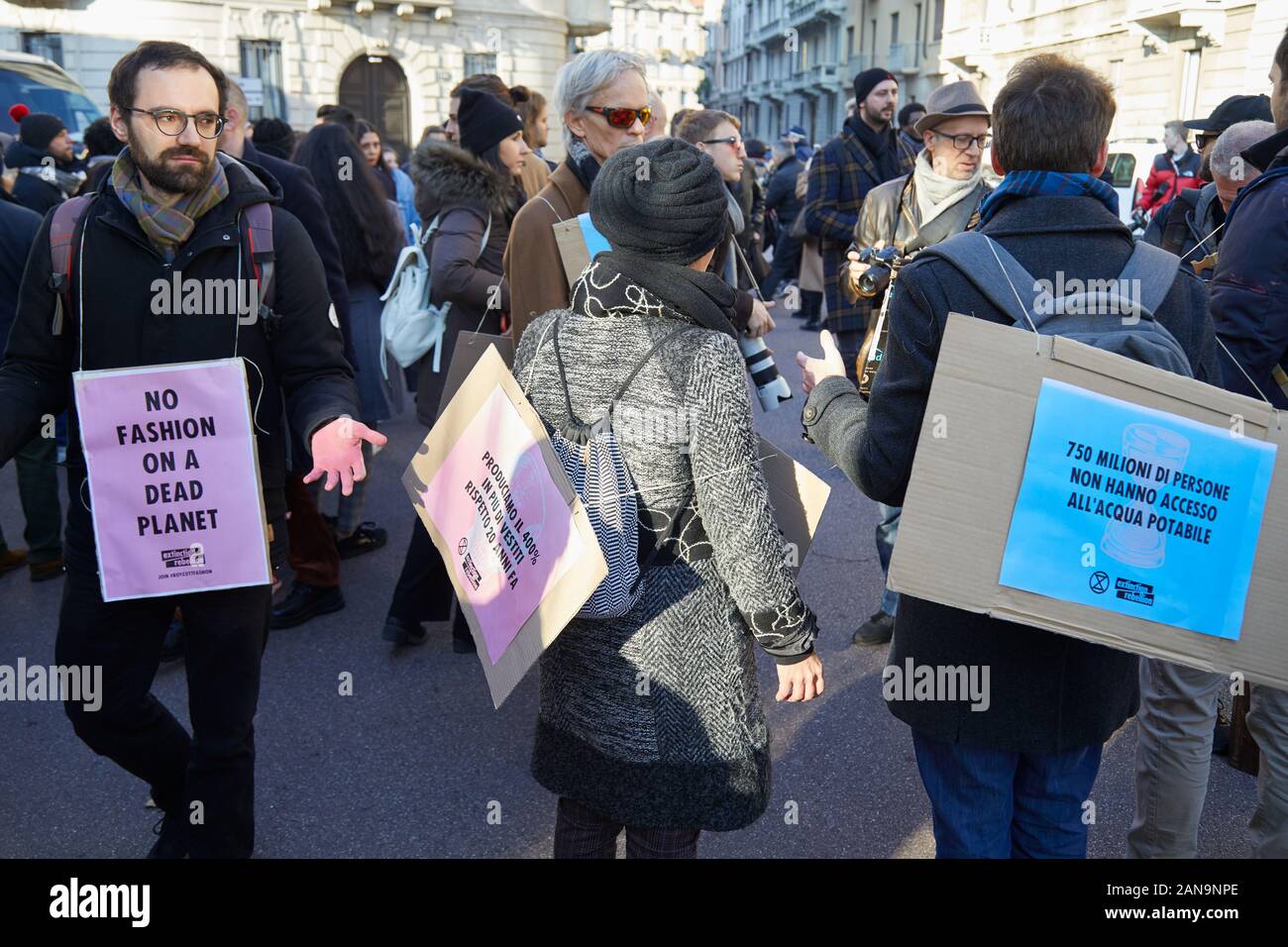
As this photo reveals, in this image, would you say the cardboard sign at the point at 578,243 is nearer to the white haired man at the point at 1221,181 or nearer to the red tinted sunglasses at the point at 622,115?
the red tinted sunglasses at the point at 622,115

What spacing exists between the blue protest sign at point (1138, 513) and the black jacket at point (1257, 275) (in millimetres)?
1221

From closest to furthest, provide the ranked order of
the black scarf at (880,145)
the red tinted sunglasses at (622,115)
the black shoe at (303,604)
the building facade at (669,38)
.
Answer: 1. the red tinted sunglasses at (622,115)
2. the black shoe at (303,604)
3. the black scarf at (880,145)
4. the building facade at (669,38)

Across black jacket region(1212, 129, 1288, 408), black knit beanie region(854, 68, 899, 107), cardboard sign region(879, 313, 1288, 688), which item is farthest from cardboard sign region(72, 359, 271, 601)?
black knit beanie region(854, 68, 899, 107)

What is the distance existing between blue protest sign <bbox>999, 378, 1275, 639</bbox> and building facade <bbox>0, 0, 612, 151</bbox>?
3129 cm

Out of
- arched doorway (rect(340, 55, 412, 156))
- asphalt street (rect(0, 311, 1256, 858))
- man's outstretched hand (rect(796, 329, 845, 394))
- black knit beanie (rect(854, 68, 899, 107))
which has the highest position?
arched doorway (rect(340, 55, 412, 156))

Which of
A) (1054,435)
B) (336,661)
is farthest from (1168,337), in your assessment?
(336,661)

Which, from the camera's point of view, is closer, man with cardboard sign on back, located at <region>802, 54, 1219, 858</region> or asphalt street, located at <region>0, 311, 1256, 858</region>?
man with cardboard sign on back, located at <region>802, 54, 1219, 858</region>

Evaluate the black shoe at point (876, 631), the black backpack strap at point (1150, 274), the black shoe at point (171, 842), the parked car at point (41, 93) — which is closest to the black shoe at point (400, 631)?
the black shoe at point (171, 842)

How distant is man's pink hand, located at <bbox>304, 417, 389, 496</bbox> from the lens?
8.22ft

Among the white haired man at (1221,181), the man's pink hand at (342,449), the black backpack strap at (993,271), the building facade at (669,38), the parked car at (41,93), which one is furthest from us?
the building facade at (669,38)

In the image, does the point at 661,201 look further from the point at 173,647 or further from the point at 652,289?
the point at 173,647

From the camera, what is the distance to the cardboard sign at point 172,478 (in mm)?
2455

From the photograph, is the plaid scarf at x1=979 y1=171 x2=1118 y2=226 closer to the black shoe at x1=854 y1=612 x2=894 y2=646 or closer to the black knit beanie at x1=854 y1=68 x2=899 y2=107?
the black shoe at x1=854 y1=612 x2=894 y2=646

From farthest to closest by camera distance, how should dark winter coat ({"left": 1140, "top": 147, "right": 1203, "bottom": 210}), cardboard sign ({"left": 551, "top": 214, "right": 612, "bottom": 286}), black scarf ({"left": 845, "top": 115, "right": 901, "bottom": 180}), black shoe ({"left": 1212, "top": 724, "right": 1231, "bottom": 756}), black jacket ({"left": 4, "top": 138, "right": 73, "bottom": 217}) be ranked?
1. dark winter coat ({"left": 1140, "top": 147, "right": 1203, "bottom": 210})
2. black jacket ({"left": 4, "top": 138, "right": 73, "bottom": 217})
3. black scarf ({"left": 845, "top": 115, "right": 901, "bottom": 180})
4. black shoe ({"left": 1212, "top": 724, "right": 1231, "bottom": 756})
5. cardboard sign ({"left": 551, "top": 214, "right": 612, "bottom": 286})
